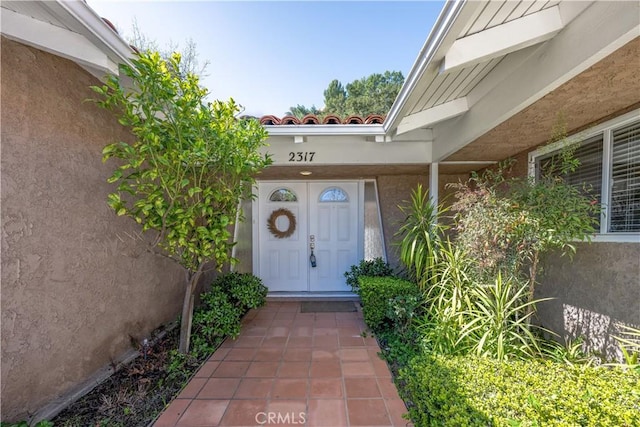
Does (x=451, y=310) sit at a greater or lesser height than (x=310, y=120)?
lesser

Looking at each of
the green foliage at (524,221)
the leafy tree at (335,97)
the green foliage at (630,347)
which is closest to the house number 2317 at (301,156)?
the green foliage at (524,221)

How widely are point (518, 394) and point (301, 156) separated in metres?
3.41

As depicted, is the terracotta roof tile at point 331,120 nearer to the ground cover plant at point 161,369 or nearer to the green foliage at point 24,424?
the ground cover plant at point 161,369

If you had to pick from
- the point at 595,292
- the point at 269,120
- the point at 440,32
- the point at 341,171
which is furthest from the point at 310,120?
the point at 595,292

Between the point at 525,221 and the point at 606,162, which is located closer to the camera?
the point at 525,221

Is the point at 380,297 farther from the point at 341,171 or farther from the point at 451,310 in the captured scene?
the point at 341,171

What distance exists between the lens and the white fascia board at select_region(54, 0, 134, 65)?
155 cm

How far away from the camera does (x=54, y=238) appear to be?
6.55 ft

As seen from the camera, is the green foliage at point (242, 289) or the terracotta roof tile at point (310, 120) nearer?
the terracotta roof tile at point (310, 120)

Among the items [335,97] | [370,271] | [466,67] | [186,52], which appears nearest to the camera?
[466,67]

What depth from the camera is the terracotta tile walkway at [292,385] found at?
6.58ft

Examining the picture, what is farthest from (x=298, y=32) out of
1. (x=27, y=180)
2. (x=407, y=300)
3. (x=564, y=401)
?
(x=564, y=401)

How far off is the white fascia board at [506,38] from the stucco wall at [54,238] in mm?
Answer: 2929

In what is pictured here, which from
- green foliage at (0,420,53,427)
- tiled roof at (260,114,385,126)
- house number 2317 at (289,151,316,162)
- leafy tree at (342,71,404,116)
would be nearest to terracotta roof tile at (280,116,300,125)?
tiled roof at (260,114,385,126)
